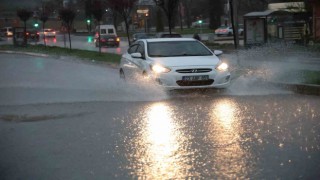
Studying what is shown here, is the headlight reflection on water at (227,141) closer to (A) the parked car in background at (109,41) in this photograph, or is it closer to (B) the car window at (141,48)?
(B) the car window at (141,48)

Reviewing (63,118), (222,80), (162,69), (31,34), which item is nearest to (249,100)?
(222,80)

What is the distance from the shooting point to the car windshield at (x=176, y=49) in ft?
37.0

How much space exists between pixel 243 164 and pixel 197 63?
5.26m

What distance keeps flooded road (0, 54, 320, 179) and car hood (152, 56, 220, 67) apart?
2.07 feet

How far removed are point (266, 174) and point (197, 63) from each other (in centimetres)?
563

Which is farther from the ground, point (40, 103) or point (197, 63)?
point (197, 63)

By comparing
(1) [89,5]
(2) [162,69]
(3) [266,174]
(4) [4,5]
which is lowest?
(3) [266,174]

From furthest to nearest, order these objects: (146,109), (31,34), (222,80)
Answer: (31,34) → (222,80) → (146,109)

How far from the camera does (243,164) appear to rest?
5254 mm

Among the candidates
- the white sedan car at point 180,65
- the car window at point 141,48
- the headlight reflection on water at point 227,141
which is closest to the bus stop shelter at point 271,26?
the car window at point 141,48

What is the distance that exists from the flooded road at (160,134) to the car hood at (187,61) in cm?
63

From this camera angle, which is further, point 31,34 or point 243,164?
point 31,34

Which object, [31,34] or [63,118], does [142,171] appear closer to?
[63,118]

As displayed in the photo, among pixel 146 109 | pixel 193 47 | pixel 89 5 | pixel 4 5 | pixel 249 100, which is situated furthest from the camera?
pixel 89 5
